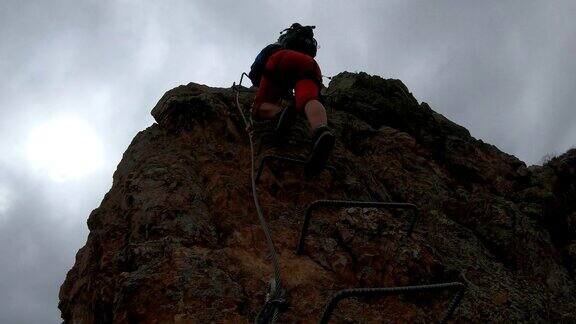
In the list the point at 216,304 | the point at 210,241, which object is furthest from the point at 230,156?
the point at 216,304

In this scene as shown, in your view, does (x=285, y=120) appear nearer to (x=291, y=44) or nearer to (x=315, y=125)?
(x=315, y=125)

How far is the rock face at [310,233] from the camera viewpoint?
11.8 ft

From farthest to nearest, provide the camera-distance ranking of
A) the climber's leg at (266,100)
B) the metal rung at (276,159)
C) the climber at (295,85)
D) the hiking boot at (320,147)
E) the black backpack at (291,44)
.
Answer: the black backpack at (291,44)
the climber's leg at (266,100)
the metal rung at (276,159)
the climber at (295,85)
the hiking boot at (320,147)

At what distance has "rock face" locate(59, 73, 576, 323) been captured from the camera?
3.60 m

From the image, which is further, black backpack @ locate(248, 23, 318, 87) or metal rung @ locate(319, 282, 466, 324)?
black backpack @ locate(248, 23, 318, 87)

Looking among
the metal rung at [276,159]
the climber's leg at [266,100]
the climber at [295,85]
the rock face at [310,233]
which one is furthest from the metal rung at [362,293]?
the climber's leg at [266,100]

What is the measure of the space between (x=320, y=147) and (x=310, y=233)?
0.93m

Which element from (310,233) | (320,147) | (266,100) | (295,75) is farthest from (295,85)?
(310,233)

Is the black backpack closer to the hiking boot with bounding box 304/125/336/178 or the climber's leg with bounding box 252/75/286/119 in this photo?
Result: the climber's leg with bounding box 252/75/286/119

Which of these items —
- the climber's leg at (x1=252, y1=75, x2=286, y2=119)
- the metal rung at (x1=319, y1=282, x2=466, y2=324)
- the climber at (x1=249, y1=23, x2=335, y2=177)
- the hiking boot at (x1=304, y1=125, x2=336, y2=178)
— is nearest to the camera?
the metal rung at (x1=319, y1=282, x2=466, y2=324)

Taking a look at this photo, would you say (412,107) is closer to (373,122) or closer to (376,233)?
(373,122)

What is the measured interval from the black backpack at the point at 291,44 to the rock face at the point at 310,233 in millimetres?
698

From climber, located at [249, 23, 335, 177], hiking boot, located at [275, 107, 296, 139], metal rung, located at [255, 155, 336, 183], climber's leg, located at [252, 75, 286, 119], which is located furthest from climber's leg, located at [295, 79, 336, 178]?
climber's leg, located at [252, 75, 286, 119]

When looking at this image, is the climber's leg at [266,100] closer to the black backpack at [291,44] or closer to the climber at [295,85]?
the climber at [295,85]
